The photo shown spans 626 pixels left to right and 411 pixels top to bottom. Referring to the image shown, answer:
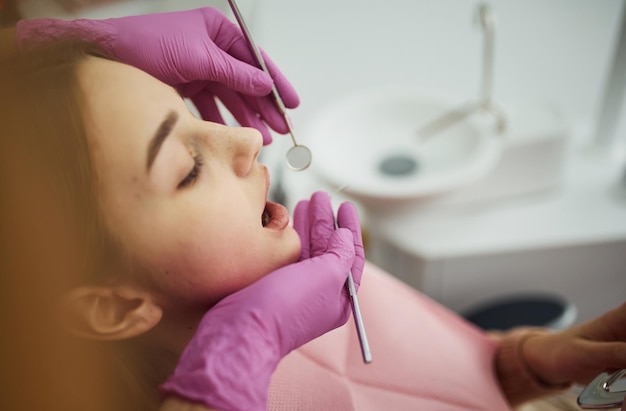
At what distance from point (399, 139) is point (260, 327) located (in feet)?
3.21

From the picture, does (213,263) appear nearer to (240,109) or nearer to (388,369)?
(240,109)

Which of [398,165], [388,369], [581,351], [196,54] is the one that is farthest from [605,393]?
[398,165]

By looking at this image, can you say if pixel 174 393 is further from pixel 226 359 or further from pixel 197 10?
pixel 197 10

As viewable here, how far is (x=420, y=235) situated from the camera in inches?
51.6

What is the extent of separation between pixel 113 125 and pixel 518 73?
1308 mm

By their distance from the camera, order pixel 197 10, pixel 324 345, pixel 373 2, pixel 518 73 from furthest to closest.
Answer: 1. pixel 518 73
2. pixel 373 2
3. pixel 324 345
4. pixel 197 10

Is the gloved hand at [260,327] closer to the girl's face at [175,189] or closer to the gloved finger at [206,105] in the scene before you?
the girl's face at [175,189]

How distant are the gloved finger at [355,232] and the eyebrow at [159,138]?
0.76ft

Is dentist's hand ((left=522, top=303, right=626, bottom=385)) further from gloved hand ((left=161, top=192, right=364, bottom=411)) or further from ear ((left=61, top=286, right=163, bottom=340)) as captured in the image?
ear ((left=61, top=286, right=163, bottom=340))

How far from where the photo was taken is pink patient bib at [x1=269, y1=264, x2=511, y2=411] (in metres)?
0.69

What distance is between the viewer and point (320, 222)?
25.1 inches

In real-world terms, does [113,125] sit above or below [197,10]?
below

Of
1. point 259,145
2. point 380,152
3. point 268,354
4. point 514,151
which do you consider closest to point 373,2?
point 380,152

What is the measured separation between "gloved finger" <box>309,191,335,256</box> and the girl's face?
0.05m
